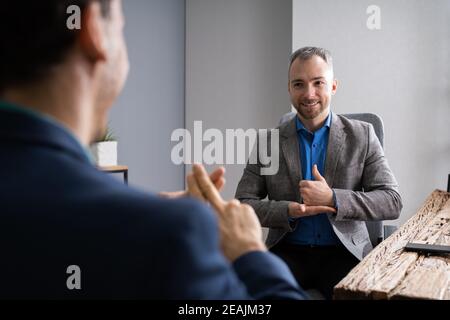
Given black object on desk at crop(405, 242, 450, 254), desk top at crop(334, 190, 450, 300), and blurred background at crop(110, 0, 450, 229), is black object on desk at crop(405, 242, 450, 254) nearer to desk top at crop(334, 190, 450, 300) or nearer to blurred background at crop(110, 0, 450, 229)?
desk top at crop(334, 190, 450, 300)

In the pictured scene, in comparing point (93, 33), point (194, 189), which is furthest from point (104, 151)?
point (93, 33)

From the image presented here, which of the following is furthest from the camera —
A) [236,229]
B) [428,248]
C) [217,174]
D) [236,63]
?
[236,63]

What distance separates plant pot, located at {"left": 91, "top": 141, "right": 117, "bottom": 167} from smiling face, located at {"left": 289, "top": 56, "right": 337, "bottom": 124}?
131 cm

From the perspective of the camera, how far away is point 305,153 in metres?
2.21

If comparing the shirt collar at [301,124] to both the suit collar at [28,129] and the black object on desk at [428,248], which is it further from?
the suit collar at [28,129]

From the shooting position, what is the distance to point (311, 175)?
220 centimetres

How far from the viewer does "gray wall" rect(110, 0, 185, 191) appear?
3738 millimetres

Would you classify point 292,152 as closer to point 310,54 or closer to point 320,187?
point 320,187

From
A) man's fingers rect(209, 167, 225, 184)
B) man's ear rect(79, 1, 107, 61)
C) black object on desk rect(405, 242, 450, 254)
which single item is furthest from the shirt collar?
man's ear rect(79, 1, 107, 61)

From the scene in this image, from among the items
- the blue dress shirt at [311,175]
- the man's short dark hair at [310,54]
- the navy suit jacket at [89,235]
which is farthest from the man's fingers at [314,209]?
the navy suit jacket at [89,235]

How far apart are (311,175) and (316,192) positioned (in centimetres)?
28

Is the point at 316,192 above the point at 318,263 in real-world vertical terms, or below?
above

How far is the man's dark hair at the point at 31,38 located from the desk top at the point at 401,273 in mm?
787
